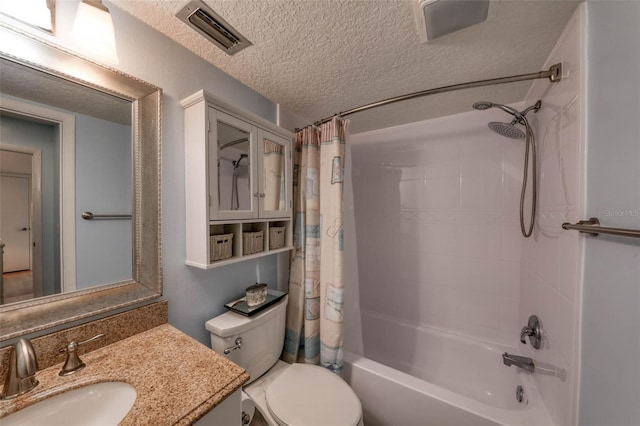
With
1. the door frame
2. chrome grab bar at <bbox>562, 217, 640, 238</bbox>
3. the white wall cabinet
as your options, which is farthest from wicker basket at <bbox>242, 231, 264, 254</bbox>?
chrome grab bar at <bbox>562, 217, 640, 238</bbox>

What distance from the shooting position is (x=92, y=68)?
815 mm

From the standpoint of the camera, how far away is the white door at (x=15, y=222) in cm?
67

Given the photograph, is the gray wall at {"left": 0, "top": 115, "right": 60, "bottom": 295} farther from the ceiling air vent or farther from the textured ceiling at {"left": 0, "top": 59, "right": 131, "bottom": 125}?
the ceiling air vent

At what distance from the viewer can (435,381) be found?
1.78 m

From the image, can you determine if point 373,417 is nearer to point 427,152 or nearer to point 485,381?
point 485,381

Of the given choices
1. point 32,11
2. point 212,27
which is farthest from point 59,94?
point 212,27

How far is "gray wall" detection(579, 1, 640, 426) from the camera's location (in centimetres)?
61

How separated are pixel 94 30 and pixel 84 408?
1142mm

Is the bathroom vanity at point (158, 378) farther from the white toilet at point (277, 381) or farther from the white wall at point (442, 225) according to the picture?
the white wall at point (442, 225)

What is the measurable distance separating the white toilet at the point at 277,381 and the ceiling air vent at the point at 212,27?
4.29ft

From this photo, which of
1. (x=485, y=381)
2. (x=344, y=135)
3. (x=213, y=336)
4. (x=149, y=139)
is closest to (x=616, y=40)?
(x=344, y=135)

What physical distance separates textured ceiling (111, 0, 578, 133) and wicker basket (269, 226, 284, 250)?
33.8 inches

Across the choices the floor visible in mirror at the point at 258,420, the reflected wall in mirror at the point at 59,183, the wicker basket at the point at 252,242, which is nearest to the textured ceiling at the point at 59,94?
the reflected wall in mirror at the point at 59,183

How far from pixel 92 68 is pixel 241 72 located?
0.63 metres
